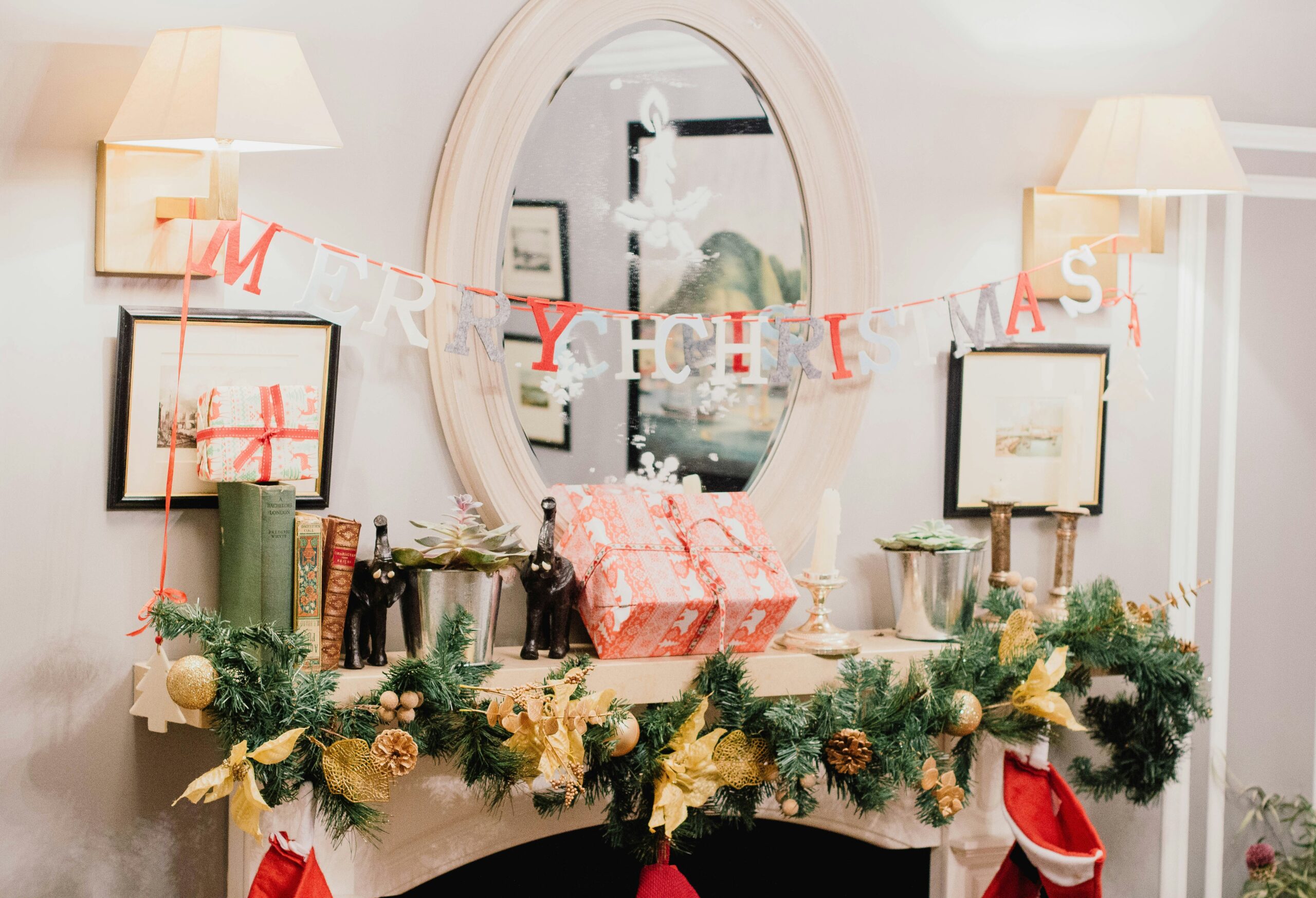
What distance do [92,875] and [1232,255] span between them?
7.03 feet

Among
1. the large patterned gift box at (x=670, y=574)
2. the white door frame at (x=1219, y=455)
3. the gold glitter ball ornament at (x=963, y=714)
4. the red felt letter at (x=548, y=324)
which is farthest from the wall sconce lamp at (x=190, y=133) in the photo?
the white door frame at (x=1219, y=455)

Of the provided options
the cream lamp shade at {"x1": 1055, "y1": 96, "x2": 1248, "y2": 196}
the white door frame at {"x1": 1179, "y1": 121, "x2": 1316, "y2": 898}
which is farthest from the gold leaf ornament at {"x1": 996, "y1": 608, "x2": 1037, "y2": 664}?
the cream lamp shade at {"x1": 1055, "y1": 96, "x2": 1248, "y2": 196}

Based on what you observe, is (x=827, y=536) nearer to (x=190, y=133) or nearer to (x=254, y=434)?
(x=254, y=434)

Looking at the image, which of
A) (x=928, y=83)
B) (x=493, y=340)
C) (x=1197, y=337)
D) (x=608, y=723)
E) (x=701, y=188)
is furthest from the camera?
(x=1197, y=337)

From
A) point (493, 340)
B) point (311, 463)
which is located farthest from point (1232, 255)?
point (311, 463)

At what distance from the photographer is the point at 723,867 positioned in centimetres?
→ 194

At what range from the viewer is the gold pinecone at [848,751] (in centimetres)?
162

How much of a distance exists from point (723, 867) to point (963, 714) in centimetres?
51

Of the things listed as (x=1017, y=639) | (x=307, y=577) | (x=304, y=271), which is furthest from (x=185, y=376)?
(x=1017, y=639)

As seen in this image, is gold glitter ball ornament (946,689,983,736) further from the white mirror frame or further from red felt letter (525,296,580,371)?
red felt letter (525,296,580,371)

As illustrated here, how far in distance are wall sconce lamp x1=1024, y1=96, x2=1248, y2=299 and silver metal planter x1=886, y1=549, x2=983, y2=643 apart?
1.70ft

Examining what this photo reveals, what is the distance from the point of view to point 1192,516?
7.23ft

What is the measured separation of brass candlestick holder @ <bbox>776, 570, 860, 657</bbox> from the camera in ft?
5.79

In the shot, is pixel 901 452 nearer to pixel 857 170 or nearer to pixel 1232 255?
pixel 857 170
